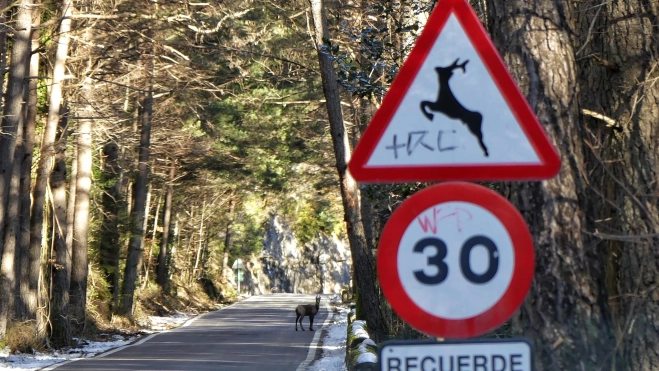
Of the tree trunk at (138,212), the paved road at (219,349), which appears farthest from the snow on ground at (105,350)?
the tree trunk at (138,212)

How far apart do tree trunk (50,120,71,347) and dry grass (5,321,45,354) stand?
4.77ft

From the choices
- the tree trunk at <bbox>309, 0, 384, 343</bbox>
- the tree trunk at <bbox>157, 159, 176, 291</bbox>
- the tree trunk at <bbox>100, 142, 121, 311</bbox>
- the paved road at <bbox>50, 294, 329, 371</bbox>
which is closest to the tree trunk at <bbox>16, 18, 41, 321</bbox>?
the paved road at <bbox>50, 294, 329, 371</bbox>

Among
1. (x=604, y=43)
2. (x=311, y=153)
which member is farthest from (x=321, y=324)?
(x=604, y=43)

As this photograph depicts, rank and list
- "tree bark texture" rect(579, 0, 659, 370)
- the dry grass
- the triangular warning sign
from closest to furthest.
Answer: the triangular warning sign → "tree bark texture" rect(579, 0, 659, 370) → the dry grass

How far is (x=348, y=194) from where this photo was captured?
19.1 metres

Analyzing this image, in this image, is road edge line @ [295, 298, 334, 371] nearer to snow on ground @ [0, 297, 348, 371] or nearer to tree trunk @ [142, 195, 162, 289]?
snow on ground @ [0, 297, 348, 371]

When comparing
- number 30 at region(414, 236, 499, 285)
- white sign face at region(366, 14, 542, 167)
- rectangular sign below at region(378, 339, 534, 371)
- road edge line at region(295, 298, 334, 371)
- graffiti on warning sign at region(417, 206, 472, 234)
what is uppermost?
white sign face at region(366, 14, 542, 167)

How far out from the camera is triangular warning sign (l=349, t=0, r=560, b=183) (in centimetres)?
363

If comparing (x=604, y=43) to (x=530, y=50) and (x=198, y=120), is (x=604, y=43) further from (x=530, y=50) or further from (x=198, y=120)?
(x=198, y=120)

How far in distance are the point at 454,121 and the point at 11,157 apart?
16.3 m

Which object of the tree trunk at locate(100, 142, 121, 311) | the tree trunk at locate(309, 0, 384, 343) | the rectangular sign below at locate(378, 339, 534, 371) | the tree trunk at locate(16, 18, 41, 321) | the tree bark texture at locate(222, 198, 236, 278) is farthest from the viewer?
the tree bark texture at locate(222, 198, 236, 278)

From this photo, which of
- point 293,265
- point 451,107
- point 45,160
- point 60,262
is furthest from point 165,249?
point 451,107

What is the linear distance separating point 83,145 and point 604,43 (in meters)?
19.6

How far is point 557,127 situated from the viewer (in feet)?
16.7
